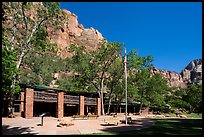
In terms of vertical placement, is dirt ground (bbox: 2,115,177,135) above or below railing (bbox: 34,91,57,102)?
below

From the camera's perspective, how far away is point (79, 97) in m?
36.8

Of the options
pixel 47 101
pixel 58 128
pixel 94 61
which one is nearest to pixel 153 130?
pixel 58 128

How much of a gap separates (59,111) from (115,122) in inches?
489

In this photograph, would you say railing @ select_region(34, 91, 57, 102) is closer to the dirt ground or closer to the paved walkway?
the dirt ground

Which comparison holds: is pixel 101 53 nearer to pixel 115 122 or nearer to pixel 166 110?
pixel 115 122

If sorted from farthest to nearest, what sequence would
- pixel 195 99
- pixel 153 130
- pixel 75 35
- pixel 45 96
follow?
pixel 75 35 < pixel 195 99 < pixel 45 96 < pixel 153 130

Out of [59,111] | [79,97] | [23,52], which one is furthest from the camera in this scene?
[79,97]

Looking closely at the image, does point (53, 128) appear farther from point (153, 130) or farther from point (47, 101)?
point (47, 101)

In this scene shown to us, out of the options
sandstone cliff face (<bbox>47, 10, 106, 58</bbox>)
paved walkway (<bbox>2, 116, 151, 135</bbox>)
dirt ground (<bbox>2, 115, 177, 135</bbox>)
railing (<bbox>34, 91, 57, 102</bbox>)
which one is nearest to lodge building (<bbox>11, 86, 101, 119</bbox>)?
railing (<bbox>34, 91, 57, 102</bbox>)

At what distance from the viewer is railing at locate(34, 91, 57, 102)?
97.1ft

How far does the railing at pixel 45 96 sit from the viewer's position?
2961cm

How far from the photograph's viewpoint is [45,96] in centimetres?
3091

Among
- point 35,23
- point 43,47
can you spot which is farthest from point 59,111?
point 35,23

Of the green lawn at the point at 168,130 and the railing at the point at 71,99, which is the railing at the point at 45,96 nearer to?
the railing at the point at 71,99
